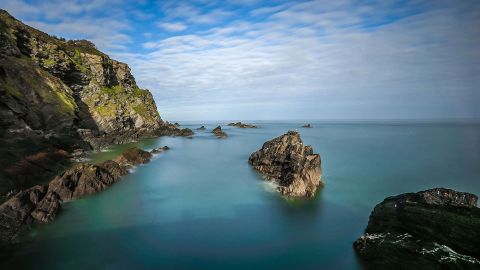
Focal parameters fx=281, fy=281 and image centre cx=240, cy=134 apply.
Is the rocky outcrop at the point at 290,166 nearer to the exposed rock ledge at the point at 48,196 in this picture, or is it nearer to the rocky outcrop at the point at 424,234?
the rocky outcrop at the point at 424,234

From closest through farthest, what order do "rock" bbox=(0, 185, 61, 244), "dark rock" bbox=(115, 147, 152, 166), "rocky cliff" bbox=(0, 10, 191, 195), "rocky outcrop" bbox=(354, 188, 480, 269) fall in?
"rocky outcrop" bbox=(354, 188, 480, 269)
"rock" bbox=(0, 185, 61, 244)
"rocky cliff" bbox=(0, 10, 191, 195)
"dark rock" bbox=(115, 147, 152, 166)

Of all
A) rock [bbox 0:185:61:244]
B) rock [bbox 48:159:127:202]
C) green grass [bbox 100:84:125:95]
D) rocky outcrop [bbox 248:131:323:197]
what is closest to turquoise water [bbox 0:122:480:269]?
rock [bbox 0:185:61:244]

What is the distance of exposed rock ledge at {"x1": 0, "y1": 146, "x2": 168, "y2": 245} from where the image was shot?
57.9 ft

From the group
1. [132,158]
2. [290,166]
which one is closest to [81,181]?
[132,158]

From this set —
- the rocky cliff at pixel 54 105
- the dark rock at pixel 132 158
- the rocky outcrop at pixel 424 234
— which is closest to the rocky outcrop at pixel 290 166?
the rocky outcrop at pixel 424 234

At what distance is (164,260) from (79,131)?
2012 inches

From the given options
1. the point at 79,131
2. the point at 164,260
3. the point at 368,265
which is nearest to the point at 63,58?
the point at 79,131

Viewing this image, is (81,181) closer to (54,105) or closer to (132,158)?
(132,158)

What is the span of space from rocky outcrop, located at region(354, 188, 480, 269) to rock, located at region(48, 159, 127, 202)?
23.4 m

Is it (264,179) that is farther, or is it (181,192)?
(264,179)

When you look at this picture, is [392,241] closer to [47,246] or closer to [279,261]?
[279,261]

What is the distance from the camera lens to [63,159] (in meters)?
38.6

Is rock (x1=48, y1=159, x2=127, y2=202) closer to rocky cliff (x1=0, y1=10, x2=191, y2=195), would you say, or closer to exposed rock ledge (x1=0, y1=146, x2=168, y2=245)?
exposed rock ledge (x1=0, y1=146, x2=168, y2=245)

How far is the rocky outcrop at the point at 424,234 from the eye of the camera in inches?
494
